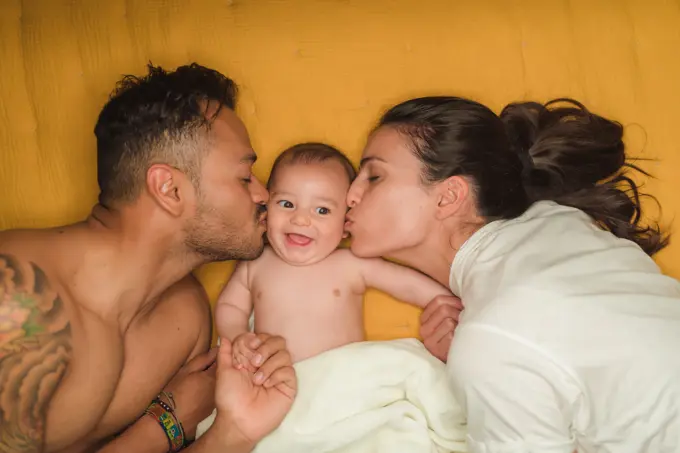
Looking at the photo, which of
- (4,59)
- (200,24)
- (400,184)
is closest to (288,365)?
(400,184)

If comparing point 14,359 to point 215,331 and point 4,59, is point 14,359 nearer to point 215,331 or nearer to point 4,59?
point 215,331

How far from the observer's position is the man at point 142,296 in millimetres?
1277

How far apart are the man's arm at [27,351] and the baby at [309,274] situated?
1.64ft

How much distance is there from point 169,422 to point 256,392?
10.1 inches

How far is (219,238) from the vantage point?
1.54 m

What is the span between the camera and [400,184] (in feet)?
5.10

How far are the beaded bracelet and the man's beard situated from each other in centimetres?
38

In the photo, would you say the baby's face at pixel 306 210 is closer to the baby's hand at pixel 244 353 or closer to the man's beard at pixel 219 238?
the man's beard at pixel 219 238

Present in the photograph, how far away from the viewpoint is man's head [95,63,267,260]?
1.46m

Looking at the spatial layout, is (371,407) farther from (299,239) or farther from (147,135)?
(147,135)

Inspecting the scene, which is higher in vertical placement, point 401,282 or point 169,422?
point 401,282

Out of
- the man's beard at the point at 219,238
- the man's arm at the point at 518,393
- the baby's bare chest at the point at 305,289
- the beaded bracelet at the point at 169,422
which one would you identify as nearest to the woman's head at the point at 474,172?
the baby's bare chest at the point at 305,289

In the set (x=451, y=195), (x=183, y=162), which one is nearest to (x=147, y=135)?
(x=183, y=162)

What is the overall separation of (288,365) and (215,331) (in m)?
0.31
